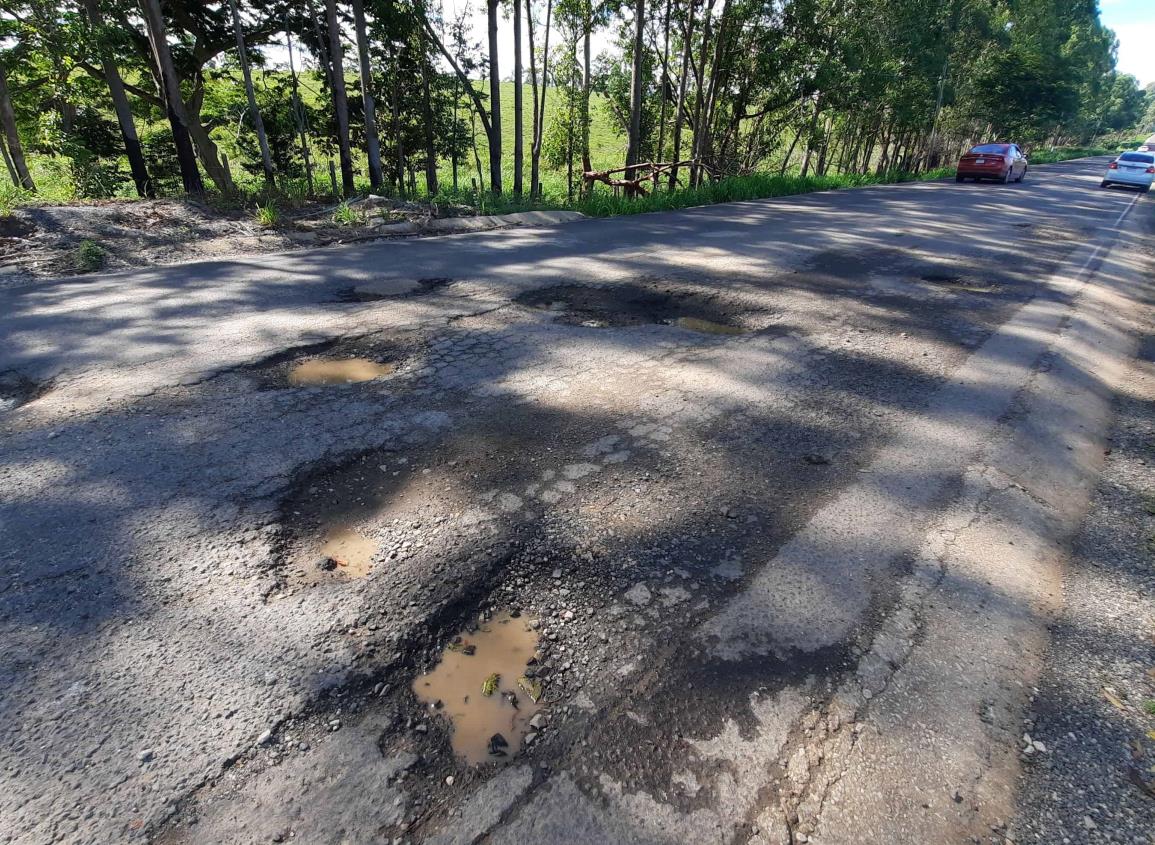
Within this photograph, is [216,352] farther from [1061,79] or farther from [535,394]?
[1061,79]

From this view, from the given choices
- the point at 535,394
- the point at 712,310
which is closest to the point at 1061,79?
the point at 712,310

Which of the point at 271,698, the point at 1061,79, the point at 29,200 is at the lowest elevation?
the point at 271,698

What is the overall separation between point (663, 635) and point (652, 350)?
276cm

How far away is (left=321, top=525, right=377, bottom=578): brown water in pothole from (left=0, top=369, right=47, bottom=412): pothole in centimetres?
258

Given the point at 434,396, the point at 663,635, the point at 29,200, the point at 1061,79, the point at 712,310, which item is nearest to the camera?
the point at 663,635

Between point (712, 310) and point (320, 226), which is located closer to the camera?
point (712, 310)

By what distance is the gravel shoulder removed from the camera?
1505 mm

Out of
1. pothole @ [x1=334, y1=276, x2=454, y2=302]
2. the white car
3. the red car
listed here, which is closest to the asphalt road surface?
pothole @ [x1=334, y1=276, x2=454, y2=302]

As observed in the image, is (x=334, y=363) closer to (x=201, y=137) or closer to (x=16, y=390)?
(x=16, y=390)

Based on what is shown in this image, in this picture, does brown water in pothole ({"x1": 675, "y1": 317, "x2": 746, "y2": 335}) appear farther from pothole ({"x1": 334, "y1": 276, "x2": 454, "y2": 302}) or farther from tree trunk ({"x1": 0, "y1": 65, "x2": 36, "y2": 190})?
tree trunk ({"x1": 0, "y1": 65, "x2": 36, "y2": 190})

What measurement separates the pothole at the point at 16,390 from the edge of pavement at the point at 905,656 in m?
3.86

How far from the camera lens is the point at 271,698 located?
175 cm

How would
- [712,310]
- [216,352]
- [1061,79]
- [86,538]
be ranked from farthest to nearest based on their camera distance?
[1061,79] < [712,310] < [216,352] < [86,538]

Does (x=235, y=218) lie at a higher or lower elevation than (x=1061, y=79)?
lower
